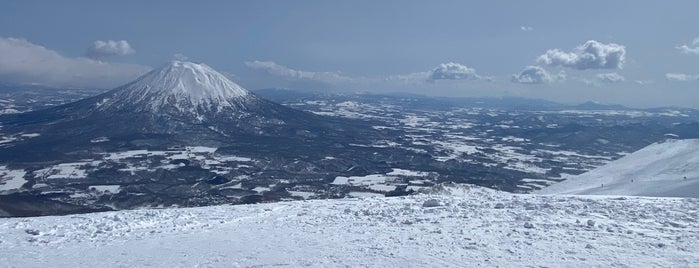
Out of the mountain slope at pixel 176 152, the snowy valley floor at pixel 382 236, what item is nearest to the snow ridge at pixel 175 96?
the mountain slope at pixel 176 152

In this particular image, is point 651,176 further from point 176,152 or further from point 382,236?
point 176,152

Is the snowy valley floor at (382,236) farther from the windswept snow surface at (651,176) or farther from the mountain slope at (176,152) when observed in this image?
the mountain slope at (176,152)

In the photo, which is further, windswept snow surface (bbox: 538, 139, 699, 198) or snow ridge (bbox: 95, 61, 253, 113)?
snow ridge (bbox: 95, 61, 253, 113)

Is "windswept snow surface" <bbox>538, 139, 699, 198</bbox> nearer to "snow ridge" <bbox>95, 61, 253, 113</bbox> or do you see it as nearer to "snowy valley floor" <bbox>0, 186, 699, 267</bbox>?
"snowy valley floor" <bbox>0, 186, 699, 267</bbox>

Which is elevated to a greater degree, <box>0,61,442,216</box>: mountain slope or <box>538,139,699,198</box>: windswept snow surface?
<box>538,139,699,198</box>: windswept snow surface

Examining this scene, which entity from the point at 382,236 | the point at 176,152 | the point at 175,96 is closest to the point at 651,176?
the point at 382,236

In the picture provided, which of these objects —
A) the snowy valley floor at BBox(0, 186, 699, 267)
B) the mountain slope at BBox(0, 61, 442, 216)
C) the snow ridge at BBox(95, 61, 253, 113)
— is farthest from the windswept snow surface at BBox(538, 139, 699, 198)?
the snow ridge at BBox(95, 61, 253, 113)
